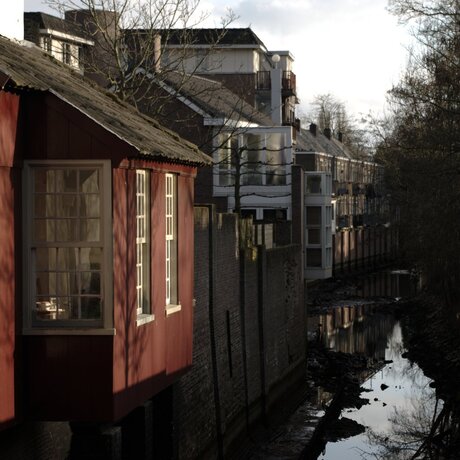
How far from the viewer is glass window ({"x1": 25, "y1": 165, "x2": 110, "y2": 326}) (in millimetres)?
12328

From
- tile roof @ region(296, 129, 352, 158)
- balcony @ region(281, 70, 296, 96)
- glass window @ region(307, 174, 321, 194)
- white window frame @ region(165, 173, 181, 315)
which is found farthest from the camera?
tile roof @ region(296, 129, 352, 158)

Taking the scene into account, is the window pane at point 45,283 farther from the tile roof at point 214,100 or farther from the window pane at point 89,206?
the tile roof at point 214,100

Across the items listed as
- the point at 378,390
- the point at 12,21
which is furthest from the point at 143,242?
the point at 378,390

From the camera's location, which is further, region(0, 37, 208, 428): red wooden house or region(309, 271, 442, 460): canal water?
region(309, 271, 442, 460): canal water

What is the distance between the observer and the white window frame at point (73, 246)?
12.2m

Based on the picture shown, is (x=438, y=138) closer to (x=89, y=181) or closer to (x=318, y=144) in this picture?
(x=89, y=181)

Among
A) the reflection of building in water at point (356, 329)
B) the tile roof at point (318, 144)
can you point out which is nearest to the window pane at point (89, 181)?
the reflection of building in water at point (356, 329)

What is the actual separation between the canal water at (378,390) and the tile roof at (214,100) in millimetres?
9477

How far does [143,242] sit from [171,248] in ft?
5.76

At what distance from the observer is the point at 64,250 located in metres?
12.6

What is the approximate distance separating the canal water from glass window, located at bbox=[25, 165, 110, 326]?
15.5 m

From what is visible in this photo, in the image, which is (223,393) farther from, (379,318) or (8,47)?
(379,318)

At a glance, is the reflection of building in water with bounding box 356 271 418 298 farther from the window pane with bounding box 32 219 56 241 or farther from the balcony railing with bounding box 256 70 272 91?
the window pane with bounding box 32 219 56 241

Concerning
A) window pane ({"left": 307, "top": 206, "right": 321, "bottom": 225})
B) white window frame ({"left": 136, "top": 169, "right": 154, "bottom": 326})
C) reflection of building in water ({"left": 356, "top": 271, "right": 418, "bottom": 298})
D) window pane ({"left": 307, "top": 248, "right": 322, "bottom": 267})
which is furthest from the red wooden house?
reflection of building in water ({"left": 356, "top": 271, "right": 418, "bottom": 298})
